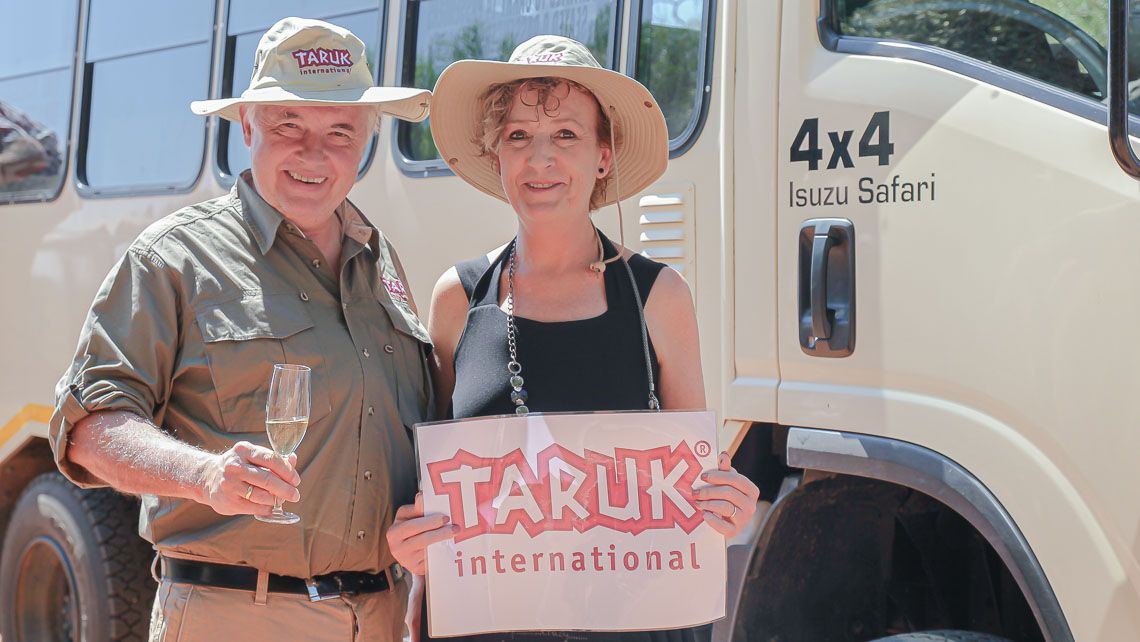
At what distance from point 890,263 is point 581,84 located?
0.87 meters

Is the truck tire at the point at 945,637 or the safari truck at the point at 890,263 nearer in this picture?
the safari truck at the point at 890,263

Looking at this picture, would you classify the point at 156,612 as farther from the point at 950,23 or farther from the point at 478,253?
the point at 950,23

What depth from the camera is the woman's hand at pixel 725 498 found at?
2209 millimetres

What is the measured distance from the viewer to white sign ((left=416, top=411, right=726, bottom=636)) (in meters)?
2.20

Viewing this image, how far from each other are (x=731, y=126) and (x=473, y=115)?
747mm

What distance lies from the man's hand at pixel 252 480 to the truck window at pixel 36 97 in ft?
11.9

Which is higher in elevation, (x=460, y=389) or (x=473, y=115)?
(x=473, y=115)

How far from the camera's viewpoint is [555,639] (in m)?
2.27

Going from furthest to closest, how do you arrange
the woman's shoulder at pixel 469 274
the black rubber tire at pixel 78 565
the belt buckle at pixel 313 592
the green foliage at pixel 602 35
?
the black rubber tire at pixel 78 565 → the green foliage at pixel 602 35 → the woman's shoulder at pixel 469 274 → the belt buckle at pixel 313 592

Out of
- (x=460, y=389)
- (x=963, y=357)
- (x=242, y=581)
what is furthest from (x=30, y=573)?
(x=963, y=357)

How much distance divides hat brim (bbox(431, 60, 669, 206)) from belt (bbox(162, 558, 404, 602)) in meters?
0.97

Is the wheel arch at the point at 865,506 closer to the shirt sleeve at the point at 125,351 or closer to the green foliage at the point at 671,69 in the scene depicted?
the green foliage at the point at 671,69

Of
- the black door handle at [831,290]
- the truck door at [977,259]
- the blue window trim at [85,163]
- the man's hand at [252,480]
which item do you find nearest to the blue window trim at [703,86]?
the truck door at [977,259]

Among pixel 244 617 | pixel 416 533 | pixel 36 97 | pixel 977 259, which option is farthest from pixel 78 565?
pixel 977 259
